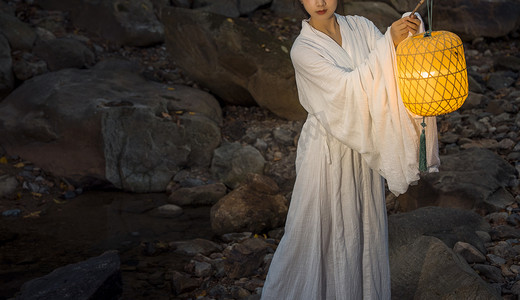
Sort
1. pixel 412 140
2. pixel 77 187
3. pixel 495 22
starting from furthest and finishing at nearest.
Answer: pixel 495 22 < pixel 77 187 < pixel 412 140

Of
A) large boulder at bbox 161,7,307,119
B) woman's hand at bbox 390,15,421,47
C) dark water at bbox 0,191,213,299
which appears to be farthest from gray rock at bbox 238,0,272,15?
woman's hand at bbox 390,15,421,47

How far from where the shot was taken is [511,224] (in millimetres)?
4637

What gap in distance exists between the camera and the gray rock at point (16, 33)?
810 cm

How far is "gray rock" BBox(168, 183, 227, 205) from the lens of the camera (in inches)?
235

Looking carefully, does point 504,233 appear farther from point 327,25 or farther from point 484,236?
point 327,25

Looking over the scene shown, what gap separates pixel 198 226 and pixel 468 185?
99.0 inches

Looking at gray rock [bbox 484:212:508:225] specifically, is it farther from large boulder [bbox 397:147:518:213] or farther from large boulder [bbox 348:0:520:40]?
large boulder [bbox 348:0:520:40]

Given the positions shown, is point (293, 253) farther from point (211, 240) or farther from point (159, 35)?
point (159, 35)

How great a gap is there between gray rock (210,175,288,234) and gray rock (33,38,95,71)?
400 cm

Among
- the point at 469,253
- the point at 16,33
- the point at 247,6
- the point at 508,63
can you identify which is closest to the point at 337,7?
the point at 469,253

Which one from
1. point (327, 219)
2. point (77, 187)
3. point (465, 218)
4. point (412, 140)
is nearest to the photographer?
point (412, 140)

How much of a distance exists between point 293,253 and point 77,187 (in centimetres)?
417

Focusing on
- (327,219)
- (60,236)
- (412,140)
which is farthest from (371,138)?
(60,236)

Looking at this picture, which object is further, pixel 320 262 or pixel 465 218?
pixel 465 218
